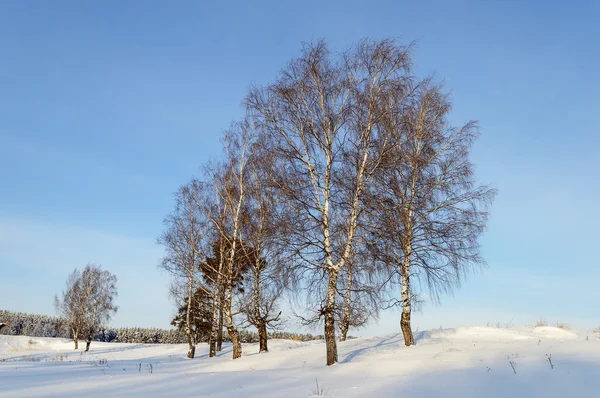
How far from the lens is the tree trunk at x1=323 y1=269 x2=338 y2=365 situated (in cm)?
1120

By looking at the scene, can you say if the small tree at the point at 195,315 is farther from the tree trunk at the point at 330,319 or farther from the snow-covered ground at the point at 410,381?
the snow-covered ground at the point at 410,381

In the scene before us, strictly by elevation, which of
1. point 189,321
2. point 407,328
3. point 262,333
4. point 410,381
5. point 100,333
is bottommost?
point 100,333

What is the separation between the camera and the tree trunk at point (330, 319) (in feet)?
36.8

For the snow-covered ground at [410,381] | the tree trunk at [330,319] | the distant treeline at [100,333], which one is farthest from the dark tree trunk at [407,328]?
the distant treeline at [100,333]

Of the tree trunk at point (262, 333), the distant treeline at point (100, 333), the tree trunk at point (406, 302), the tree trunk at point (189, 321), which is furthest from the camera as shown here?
the distant treeline at point (100, 333)

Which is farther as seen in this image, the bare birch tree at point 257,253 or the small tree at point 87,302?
the small tree at point 87,302

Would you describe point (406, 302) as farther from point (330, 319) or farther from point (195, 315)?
point (195, 315)

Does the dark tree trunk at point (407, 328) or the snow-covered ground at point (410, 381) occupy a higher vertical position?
the dark tree trunk at point (407, 328)

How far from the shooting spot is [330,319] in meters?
11.3

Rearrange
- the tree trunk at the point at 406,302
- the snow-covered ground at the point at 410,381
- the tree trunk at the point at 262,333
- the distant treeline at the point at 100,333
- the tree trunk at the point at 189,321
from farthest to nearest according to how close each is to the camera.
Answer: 1. the distant treeline at the point at 100,333
2. the tree trunk at the point at 189,321
3. the tree trunk at the point at 262,333
4. the tree trunk at the point at 406,302
5. the snow-covered ground at the point at 410,381

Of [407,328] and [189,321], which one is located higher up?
[189,321]

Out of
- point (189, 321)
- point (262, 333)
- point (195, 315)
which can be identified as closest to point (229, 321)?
point (262, 333)

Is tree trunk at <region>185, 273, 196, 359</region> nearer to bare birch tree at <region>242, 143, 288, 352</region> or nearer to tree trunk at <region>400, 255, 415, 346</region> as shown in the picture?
bare birch tree at <region>242, 143, 288, 352</region>

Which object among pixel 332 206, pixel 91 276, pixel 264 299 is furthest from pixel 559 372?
pixel 91 276
